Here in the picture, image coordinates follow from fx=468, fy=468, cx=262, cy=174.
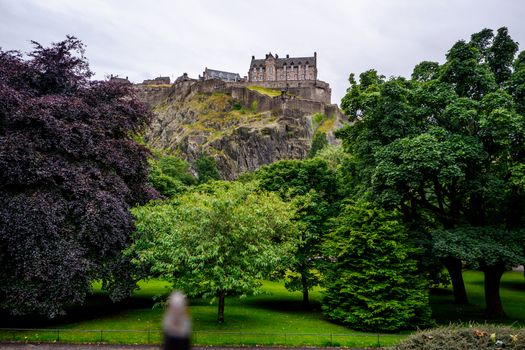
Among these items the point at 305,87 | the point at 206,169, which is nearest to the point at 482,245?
the point at 206,169

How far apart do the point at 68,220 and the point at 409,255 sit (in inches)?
789

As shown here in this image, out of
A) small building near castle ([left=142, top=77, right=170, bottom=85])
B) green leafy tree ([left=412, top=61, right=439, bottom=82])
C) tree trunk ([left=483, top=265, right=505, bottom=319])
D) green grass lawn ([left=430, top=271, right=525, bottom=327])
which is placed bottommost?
green grass lawn ([left=430, top=271, right=525, bottom=327])

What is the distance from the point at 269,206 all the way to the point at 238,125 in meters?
94.4

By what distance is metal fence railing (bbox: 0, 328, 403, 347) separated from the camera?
22969 millimetres

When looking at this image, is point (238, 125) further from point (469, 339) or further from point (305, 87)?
point (469, 339)

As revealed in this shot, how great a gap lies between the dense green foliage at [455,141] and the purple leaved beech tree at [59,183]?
14.9 metres

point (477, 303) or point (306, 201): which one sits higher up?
point (306, 201)

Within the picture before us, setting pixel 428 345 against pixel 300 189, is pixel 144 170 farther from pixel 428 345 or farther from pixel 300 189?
pixel 428 345

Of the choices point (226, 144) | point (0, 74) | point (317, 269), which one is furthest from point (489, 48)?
point (226, 144)

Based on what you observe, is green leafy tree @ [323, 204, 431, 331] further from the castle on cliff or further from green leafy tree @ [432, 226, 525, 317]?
the castle on cliff

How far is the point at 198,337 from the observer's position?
23734 millimetres

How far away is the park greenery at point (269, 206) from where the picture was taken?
78.0 feet

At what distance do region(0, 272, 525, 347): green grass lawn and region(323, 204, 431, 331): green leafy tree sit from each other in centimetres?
111

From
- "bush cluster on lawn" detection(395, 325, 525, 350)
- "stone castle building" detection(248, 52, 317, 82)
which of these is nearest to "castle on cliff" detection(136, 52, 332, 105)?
"stone castle building" detection(248, 52, 317, 82)
